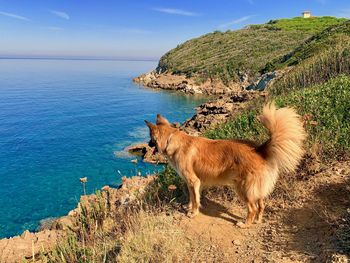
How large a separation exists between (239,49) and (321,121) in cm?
6985

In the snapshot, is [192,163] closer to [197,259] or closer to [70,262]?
[197,259]

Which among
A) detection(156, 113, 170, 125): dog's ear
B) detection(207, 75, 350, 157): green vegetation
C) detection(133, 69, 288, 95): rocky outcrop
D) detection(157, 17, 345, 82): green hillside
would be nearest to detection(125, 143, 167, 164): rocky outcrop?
detection(207, 75, 350, 157): green vegetation

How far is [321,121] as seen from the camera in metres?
7.94

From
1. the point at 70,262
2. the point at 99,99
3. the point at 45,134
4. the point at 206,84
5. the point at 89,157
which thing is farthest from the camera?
the point at 206,84

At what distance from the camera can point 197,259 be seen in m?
4.55

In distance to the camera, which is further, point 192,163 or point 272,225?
point 192,163

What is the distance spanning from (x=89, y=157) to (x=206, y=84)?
3947 cm

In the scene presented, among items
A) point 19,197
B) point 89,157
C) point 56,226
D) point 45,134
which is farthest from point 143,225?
point 45,134

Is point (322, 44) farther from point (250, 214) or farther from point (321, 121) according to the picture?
point (250, 214)

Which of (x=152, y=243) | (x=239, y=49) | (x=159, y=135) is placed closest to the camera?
(x=152, y=243)

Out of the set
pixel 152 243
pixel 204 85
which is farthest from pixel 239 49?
pixel 152 243

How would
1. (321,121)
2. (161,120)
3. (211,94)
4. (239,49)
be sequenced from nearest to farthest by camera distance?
(161,120) < (321,121) < (211,94) < (239,49)

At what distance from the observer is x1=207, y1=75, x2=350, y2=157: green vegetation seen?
7027 mm

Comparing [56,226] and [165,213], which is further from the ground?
[165,213]
